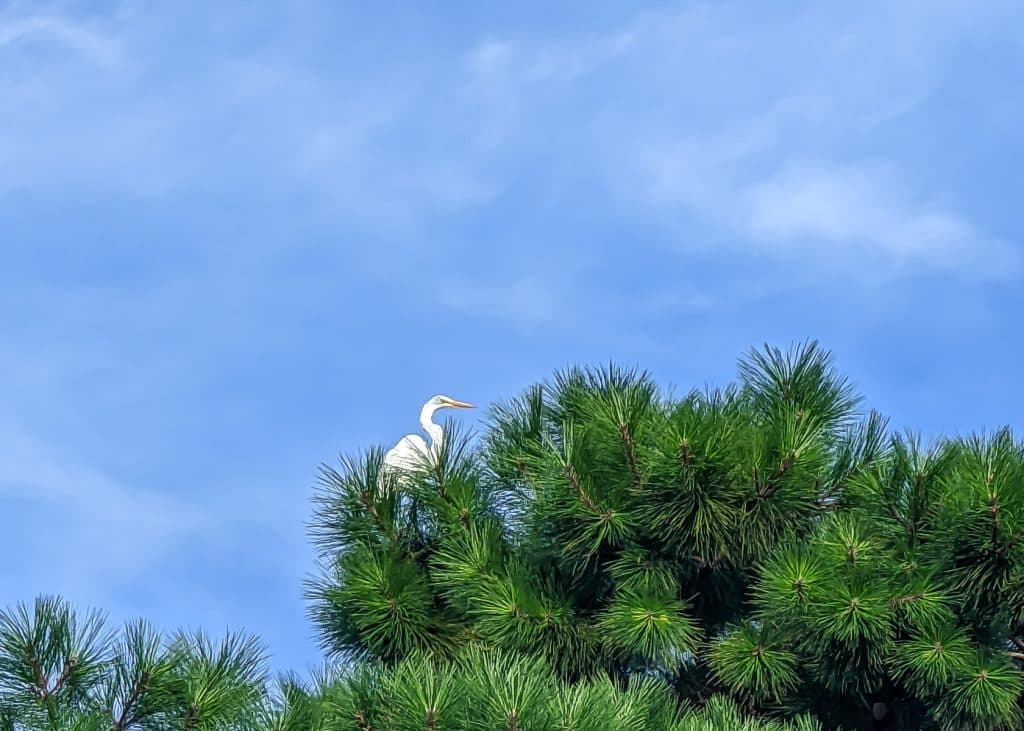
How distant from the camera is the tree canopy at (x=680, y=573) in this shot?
7.91 metres

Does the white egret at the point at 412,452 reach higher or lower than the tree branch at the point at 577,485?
higher

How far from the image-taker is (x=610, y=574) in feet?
30.0

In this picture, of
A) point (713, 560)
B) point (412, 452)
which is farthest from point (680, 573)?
point (412, 452)

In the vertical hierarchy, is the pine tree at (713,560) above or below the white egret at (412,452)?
below

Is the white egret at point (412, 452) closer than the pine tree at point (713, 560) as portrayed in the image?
No

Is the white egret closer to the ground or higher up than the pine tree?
higher up

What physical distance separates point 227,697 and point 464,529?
2.27 meters

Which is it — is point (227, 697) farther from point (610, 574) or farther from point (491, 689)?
point (610, 574)

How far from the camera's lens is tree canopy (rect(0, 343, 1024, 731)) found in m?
7.91

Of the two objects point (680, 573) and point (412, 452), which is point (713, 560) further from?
point (412, 452)

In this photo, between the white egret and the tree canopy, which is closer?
the tree canopy

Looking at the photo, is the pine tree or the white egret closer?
the pine tree

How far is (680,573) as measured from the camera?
905cm

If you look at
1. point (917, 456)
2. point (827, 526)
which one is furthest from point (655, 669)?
point (917, 456)
